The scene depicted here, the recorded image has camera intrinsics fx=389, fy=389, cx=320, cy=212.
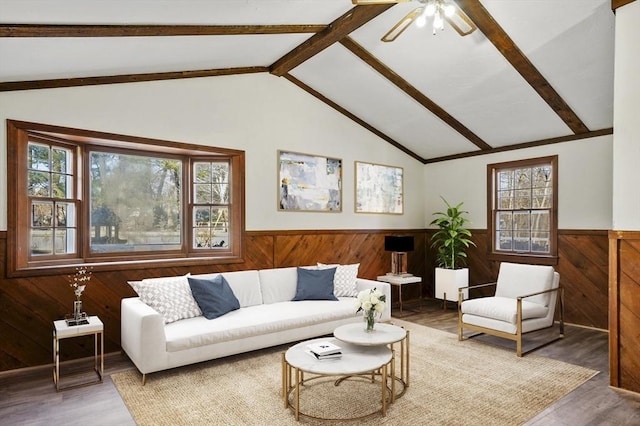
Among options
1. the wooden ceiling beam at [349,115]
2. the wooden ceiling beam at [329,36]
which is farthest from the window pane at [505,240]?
the wooden ceiling beam at [329,36]

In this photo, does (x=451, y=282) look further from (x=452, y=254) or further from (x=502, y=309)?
(x=502, y=309)

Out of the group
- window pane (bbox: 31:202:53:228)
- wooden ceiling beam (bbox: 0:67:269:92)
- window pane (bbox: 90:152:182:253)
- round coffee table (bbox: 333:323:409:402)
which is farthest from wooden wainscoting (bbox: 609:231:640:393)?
window pane (bbox: 31:202:53:228)

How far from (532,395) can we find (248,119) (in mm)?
4260

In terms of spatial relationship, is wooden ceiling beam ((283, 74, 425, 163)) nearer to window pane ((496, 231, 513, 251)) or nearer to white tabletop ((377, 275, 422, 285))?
window pane ((496, 231, 513, 251))

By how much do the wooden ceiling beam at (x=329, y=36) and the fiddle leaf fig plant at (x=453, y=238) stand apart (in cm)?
343

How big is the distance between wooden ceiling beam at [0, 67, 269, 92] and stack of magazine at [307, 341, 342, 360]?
10.9ft

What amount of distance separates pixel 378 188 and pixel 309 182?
1.44 m

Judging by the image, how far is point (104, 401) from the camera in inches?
119

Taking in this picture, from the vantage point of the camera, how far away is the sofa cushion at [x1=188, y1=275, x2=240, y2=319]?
158 inches

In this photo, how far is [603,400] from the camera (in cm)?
307

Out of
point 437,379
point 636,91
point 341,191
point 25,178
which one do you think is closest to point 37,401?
point 25,178

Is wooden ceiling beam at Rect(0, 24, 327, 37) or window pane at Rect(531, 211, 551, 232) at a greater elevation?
wooden ceiling beam at Rect(0, 24, 327, 37)

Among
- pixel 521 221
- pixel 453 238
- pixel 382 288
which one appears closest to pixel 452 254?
pixel 453 238

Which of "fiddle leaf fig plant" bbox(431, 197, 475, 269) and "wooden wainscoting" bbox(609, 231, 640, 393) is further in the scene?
"fiddle leaf fig plant" bbox(431, 197, 475, 269)
